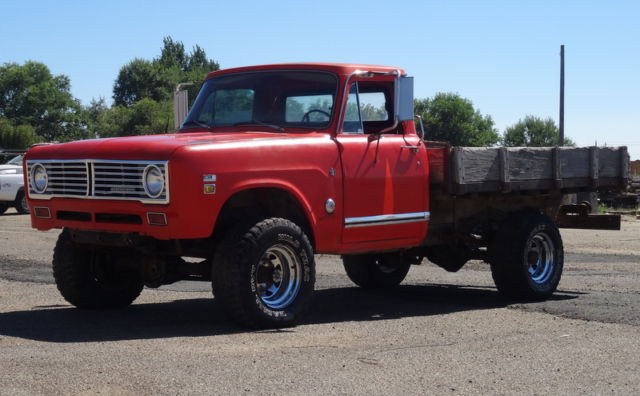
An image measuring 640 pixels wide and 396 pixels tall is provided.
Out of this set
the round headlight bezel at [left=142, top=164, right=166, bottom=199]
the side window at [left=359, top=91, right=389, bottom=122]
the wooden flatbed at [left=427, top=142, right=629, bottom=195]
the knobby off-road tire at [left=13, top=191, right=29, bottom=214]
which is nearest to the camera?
the round headlight bezel at [left=142, top=164, right=166, bottom=199]

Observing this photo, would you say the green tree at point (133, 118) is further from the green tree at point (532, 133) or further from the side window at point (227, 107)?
the side window at point (227, 107)

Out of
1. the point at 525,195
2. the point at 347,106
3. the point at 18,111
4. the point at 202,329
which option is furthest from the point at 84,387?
the point at 18,111

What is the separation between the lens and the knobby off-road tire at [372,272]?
1110 centimetres

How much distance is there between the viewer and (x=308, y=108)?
8.95 metres

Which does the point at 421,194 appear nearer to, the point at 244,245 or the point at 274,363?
the point at 244,245

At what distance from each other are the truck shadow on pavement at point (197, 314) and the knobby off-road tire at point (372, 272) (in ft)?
0.49

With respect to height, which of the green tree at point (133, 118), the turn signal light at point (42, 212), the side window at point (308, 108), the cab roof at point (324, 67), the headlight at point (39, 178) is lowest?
the turn signal light at point (42, 212)

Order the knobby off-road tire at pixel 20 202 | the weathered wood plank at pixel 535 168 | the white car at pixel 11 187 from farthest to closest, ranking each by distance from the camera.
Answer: the knobby off-road tire at pixel 20 202, the white car at pixel 11 187, the weathered wood plank at pixel 535 168

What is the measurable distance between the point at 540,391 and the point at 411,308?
3806mm

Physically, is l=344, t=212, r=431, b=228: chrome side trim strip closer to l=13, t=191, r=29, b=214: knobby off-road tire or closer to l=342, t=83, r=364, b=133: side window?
l=342, t=83, r=364, b=133: side window

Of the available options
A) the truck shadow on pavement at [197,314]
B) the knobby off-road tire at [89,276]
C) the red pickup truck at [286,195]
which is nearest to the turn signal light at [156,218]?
the red pickup truck at [286,195]

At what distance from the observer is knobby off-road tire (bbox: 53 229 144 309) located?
882cm

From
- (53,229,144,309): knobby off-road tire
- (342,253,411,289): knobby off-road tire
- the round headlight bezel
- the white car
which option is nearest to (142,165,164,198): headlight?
the round headlight bezel

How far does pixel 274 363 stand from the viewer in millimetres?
6402
